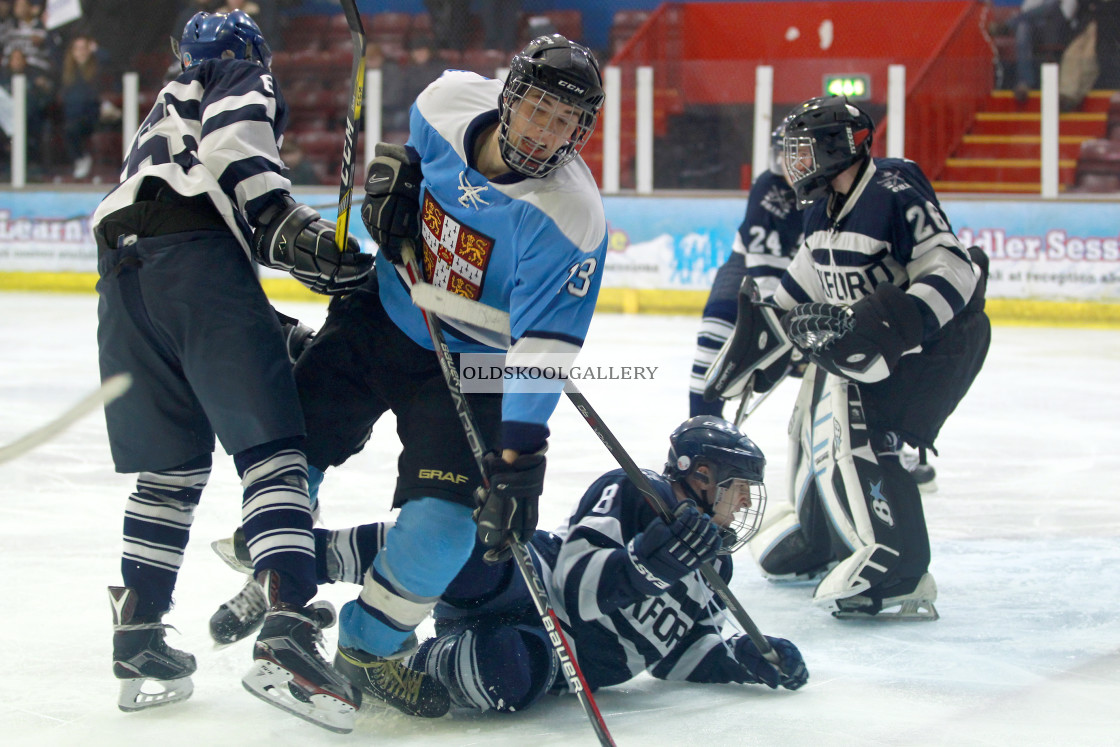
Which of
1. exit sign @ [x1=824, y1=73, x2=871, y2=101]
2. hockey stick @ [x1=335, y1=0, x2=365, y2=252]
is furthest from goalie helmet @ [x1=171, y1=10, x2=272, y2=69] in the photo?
exit sign @ [x1=824, y1=73, x2=871, y2=101]

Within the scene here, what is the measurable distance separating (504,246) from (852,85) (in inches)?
253

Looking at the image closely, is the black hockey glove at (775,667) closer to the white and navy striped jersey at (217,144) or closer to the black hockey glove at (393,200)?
the black hockey glove at (393,200)

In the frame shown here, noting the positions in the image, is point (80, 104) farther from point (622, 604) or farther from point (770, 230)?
point (622, 604)

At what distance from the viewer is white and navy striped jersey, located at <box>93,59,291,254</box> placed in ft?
6.72

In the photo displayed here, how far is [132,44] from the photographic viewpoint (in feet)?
32.0

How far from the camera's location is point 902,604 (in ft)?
8.95

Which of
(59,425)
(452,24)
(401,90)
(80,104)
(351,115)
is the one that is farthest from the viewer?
(452,24)

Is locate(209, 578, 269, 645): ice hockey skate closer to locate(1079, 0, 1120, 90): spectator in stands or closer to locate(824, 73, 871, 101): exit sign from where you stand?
locate(824, 73, 871, 101): exit sign

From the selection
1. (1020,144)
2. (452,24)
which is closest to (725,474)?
(1020,144)

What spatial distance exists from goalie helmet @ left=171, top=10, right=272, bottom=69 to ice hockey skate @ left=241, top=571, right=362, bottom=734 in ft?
3.31

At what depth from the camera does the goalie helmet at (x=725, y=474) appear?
2193mm

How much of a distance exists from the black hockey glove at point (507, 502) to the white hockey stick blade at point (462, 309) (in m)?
0.28

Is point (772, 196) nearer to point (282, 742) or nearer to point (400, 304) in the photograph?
point (400, 304)

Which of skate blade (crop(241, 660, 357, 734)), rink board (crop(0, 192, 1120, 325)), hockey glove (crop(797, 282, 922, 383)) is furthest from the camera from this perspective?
rink board (crop(0, 192, 1120, 325))
